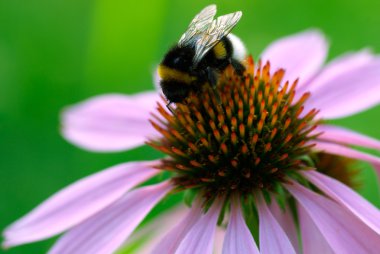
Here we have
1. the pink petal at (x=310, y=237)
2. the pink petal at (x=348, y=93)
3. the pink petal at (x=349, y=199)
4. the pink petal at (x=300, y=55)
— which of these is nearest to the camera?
the pink petal at (x=349, y=199)

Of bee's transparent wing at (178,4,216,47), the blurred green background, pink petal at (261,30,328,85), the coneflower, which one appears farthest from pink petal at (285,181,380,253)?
the blurred green background

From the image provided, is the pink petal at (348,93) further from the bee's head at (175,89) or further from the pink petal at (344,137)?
the bee's head at (175,89)

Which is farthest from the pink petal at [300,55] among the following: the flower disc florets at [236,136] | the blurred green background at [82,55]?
the blurred green background at [82,55]

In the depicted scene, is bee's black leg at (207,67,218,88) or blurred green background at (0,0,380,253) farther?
blurred green background at (0,0,380,253)

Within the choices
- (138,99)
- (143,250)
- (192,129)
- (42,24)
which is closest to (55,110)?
(42,24)

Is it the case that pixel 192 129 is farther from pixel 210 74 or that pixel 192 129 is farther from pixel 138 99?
pixel 138 99

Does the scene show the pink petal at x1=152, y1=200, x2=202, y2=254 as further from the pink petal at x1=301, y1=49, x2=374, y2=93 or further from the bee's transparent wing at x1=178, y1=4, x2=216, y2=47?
the pink petal at x1=301, y1=49, x2=374, y2=93
